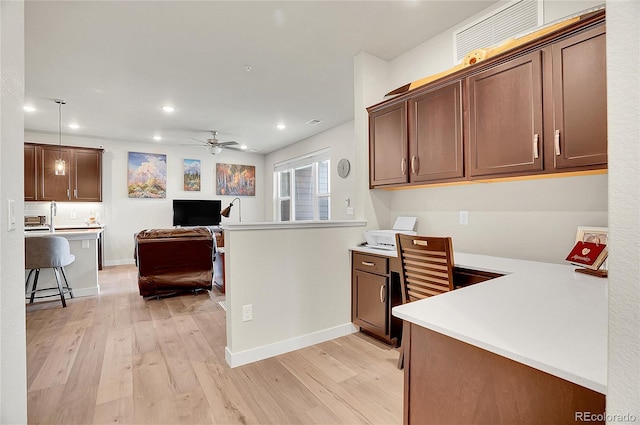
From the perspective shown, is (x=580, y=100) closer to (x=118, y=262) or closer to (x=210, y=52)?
(x=210, y=52)

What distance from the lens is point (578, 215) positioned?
75.2 inches

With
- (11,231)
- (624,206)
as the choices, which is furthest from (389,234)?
(11,231)

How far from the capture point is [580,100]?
1.68 metres

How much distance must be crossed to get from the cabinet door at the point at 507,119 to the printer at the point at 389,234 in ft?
2.69

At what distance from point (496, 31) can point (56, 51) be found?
390 cm

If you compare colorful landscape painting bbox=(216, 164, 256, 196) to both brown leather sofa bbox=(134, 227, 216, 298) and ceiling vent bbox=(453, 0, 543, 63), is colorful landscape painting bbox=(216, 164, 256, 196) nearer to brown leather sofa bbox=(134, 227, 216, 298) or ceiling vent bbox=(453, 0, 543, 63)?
brown leather sofa bbox=(134, 227, 216, 298)

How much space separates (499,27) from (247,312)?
2903 mm

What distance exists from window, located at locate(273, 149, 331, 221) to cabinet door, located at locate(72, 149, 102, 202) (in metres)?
3.68

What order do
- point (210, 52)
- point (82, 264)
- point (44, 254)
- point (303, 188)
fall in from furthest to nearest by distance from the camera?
1. point (303, 188)
2. point (82, 264)
3. point (44, 254)
4. point (210, 52)

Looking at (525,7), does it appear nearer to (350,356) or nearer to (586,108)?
(586,108)

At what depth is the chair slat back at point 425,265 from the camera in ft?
5.92

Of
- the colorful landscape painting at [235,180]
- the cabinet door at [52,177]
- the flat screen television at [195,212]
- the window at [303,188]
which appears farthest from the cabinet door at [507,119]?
the cabinet door at [52,177]

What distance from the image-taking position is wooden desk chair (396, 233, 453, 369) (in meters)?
1.80

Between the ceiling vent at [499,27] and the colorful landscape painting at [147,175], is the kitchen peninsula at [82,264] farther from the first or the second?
the ceiling vent at [499,27]
